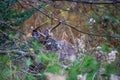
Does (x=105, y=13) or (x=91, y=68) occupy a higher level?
(x=105, y=13)

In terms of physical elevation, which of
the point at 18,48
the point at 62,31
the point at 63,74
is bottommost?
the point at 63,74

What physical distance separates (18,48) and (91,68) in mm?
996

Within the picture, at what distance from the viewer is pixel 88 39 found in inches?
122

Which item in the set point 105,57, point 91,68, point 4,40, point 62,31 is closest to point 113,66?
point 91,68

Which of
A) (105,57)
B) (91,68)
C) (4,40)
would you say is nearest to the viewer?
(91,68)

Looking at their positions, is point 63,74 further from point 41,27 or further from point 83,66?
point 41,27

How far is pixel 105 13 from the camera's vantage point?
312 cm

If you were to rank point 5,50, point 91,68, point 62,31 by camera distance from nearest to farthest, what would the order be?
point 91,68 < point 5,50 < point 62,31

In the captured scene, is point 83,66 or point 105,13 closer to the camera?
point 83,66

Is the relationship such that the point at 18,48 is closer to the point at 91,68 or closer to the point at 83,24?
the point at 91,68

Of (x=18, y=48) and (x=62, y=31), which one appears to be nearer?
(x=18, y=48)

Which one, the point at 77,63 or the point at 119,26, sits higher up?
the point at 119,26

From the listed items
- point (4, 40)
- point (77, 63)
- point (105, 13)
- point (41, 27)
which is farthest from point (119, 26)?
point (77, 63)

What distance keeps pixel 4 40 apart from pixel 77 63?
41.8 inches
